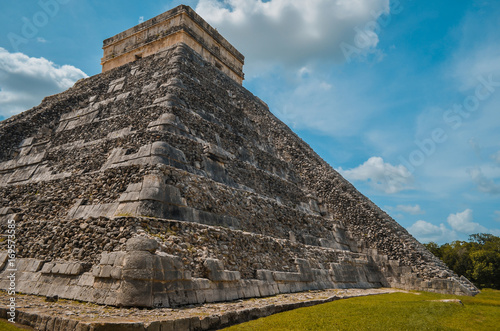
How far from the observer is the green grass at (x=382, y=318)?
5.36m

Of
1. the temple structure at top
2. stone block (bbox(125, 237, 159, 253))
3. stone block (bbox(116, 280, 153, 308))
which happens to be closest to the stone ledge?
stone block (bbox(116, 280, 153, 308))

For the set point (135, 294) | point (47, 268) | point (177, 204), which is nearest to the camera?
point (135, 294)

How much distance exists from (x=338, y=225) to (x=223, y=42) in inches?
439

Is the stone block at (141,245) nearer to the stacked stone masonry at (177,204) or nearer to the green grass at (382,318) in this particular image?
the stacked stone masonry at (177,204)

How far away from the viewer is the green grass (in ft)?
17.6

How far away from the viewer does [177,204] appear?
23.6 feet

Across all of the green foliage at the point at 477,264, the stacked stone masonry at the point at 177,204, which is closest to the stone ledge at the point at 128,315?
the stacked stone masonry at the point at 177,204

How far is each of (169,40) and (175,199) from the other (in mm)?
10407

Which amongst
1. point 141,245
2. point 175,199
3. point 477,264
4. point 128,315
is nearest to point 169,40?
point 175,199

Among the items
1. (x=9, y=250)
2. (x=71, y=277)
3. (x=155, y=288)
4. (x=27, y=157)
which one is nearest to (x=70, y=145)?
(x=27, y=157)

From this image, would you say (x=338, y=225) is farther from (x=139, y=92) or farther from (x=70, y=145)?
(x=70, y=145)

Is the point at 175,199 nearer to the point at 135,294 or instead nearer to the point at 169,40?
the point at 135,294

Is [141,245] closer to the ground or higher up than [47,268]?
higher up

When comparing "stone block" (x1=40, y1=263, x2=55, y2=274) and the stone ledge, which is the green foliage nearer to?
the stone ledge
